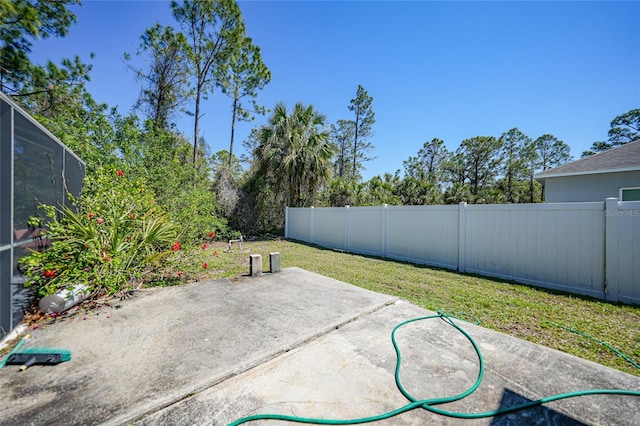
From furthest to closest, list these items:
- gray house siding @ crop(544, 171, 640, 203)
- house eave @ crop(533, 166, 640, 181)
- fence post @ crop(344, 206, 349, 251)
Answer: fence post @ crop(344, 206, 349, 251) → gray house siding @ crop(544, 171, 640, 203) → house eave @ crop(533, 166, 640, 181)

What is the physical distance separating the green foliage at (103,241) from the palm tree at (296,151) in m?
7.69

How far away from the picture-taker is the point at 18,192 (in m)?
2.62

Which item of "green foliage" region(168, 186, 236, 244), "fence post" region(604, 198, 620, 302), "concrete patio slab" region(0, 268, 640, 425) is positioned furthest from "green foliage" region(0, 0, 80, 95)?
"fence post" region(604, 198, 620, 302)

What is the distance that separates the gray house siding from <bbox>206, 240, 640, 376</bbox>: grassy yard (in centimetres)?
666

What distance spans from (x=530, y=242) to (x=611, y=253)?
1.05 metres

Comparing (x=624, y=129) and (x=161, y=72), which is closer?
(x=161, y=72)

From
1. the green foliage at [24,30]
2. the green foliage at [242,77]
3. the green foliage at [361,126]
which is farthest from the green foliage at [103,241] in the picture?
the green foliage at [361,126]

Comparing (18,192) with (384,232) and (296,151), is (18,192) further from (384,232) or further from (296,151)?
(296,151)

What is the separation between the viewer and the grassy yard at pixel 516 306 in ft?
8.69

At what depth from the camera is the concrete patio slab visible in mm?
1630

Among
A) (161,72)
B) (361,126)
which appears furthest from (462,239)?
(361,126)

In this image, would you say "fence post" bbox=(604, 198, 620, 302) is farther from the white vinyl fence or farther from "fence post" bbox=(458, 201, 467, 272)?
"fence post" bbox=(458, 201, 467, 272)

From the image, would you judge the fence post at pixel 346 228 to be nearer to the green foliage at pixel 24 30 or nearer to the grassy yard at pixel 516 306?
the grassy yard at pixel 516 306

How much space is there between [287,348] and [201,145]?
14.8 meters
